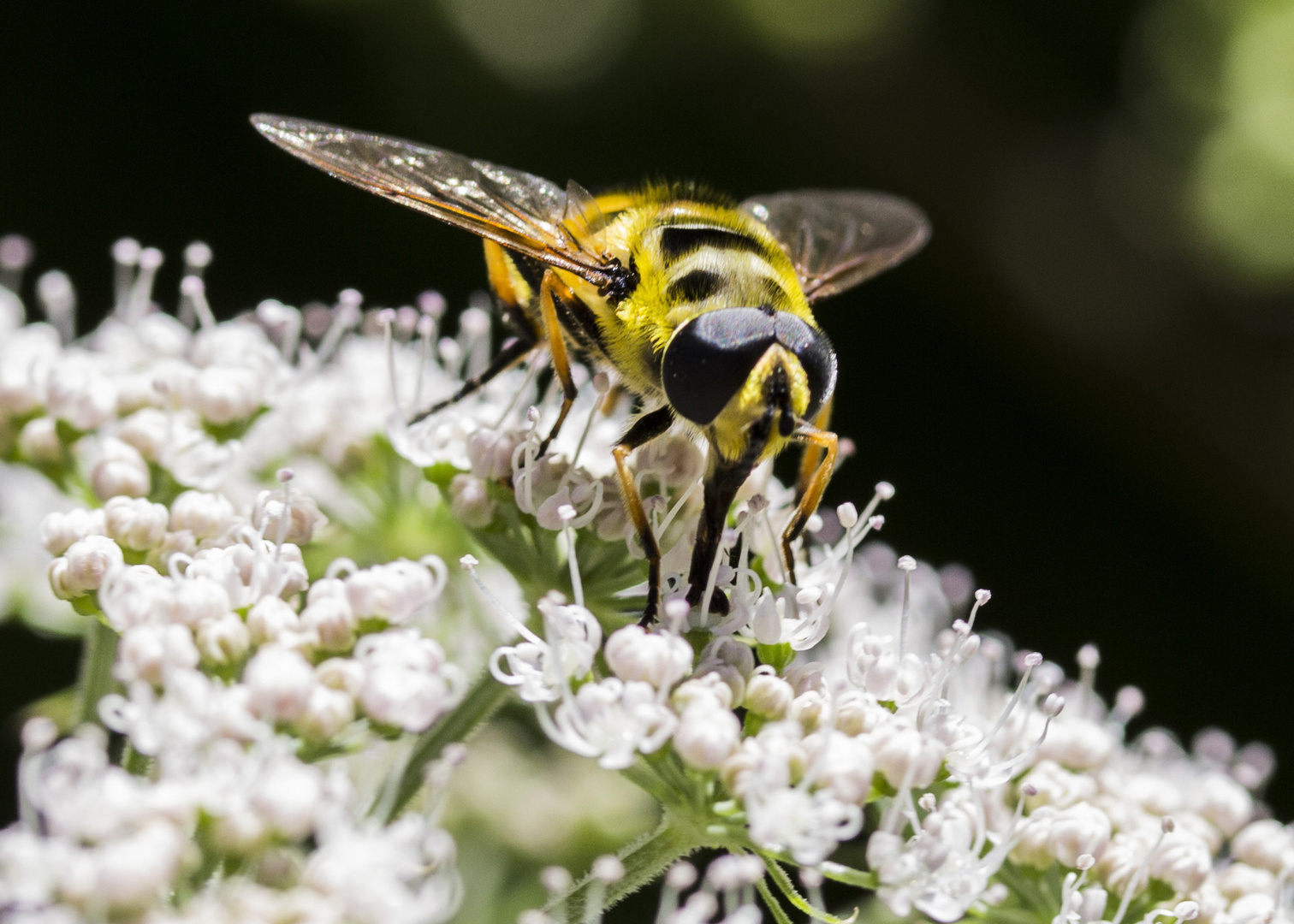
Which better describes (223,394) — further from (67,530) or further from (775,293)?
(775,293)

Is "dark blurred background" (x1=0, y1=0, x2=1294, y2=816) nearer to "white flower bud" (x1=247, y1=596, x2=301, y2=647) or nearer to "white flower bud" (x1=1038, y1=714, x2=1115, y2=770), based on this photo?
"white flower bud" (x1=1038, y1=714, x2=1115, y2=770)

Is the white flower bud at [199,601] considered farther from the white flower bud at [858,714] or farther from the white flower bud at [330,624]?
the white flower bud at [858,714]

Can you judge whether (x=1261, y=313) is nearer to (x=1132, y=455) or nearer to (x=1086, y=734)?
(x=1132, y=455)

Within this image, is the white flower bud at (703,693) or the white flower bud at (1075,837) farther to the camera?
the white flower bud at (1075,837)

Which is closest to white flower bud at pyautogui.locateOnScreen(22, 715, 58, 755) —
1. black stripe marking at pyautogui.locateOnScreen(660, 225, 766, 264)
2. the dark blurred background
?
black stripe marking at pyautogui.locateOnScreen(660, 225, 766, 264)

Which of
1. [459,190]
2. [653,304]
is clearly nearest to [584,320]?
[653,304]

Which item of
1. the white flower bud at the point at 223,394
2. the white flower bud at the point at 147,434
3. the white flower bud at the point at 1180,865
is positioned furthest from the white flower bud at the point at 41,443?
the white flower bud at the point at 1180,865
